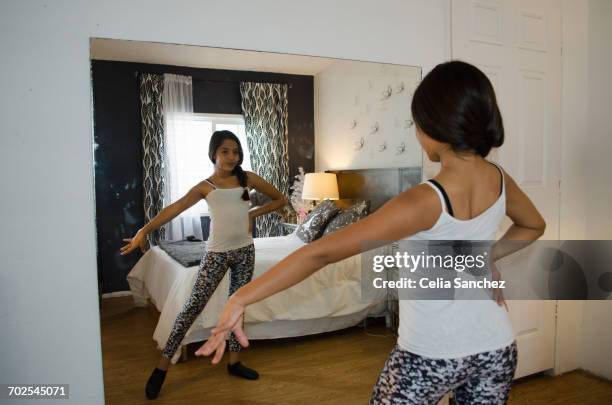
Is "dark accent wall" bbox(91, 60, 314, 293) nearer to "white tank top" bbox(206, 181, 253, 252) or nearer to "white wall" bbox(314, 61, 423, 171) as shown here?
"white tank top" bbox(206, 181, 253, 252)

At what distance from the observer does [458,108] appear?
96 cm

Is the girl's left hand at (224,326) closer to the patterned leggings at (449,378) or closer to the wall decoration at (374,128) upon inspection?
the patterned leggings at (449,378)

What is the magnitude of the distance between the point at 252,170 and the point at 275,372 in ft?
3.14

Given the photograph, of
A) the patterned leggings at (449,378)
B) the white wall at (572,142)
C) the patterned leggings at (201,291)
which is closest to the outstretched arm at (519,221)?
the patterned leggings at (449,378)

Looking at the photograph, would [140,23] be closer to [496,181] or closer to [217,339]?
[217,339]

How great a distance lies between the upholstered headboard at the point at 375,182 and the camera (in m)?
2.14

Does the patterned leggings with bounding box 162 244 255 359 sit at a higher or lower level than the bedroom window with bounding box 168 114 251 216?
lower

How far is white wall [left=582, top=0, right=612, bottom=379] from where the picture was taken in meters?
2.60

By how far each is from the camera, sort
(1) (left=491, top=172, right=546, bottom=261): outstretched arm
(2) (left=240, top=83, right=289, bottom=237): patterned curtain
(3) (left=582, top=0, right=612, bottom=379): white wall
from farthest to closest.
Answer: (3) (left=582, top=0, right=612, bottom=379): white wall, (2) (left=240, top=83, right=289, bottom=237): patterned curtain, (1) (left=491, top=172, right=546, bottom=261): outstretched arm

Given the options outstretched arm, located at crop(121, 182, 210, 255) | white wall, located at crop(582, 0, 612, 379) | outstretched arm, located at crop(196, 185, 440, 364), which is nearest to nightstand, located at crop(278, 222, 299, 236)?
outstretched arm, located at crop(121, 182, 210, 255)

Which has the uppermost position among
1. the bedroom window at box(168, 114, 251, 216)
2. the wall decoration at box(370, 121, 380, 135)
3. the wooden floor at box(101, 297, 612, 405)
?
the wall decoration at box(370, 121, 380, 135)

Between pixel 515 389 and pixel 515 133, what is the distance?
152cm

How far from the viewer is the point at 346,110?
2.12m

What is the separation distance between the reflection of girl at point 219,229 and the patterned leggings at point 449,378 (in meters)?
0.92
